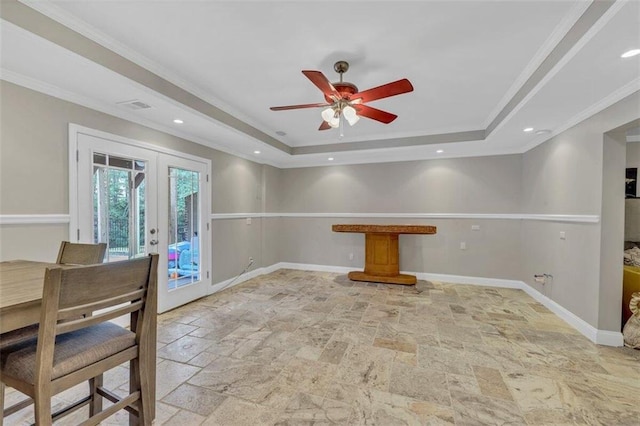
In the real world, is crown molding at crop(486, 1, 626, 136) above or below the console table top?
above

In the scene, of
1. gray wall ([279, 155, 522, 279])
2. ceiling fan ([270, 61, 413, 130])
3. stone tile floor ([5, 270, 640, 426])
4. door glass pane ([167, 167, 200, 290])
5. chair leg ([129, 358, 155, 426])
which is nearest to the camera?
chair leg ([129, 358, 155, 426])

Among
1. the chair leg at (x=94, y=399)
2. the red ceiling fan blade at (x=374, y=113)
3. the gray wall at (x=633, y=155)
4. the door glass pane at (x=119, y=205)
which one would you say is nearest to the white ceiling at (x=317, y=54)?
the red ceiling fan blade at (x=374, y=113)

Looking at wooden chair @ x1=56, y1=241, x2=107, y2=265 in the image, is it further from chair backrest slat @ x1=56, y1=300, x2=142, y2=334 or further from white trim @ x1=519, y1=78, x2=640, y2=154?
white trim @ x1=519, y1=78, x2=640, y2=154

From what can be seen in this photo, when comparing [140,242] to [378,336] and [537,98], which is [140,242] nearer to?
[378,336]

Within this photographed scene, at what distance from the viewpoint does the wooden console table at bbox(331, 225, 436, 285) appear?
15.9 ft

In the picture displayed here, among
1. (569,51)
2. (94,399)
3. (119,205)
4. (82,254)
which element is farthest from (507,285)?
(119,205)

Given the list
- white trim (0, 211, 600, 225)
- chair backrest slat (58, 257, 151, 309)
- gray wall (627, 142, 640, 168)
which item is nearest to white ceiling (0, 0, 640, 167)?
white trim (0, 211, 600, 225)

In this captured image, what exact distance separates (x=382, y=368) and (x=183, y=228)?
10.1 ft

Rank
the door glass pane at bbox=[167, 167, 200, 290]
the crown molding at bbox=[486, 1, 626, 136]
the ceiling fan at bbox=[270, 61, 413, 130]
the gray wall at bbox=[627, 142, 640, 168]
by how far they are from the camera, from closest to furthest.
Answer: the crown molding at bbox=[486, 1, 626, 136] < the ceiling fan at bbox=[270, 61, 413, 130] < the gray wall at bbox=[627, 142, 640, 168] < the door glass pane at bbox=[167, 167, 200, 290]

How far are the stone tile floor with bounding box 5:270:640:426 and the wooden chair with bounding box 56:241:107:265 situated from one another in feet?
3.08

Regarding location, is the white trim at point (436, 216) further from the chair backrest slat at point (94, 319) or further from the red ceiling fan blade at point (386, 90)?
the chair backrest slat at point (94, 319)

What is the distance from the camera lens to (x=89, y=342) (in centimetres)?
133

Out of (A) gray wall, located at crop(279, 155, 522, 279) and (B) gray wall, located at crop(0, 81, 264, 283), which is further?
(A) gray wall, located at crop(279, 155, 522, 279)

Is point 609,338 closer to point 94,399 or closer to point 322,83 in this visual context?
point 322,83
